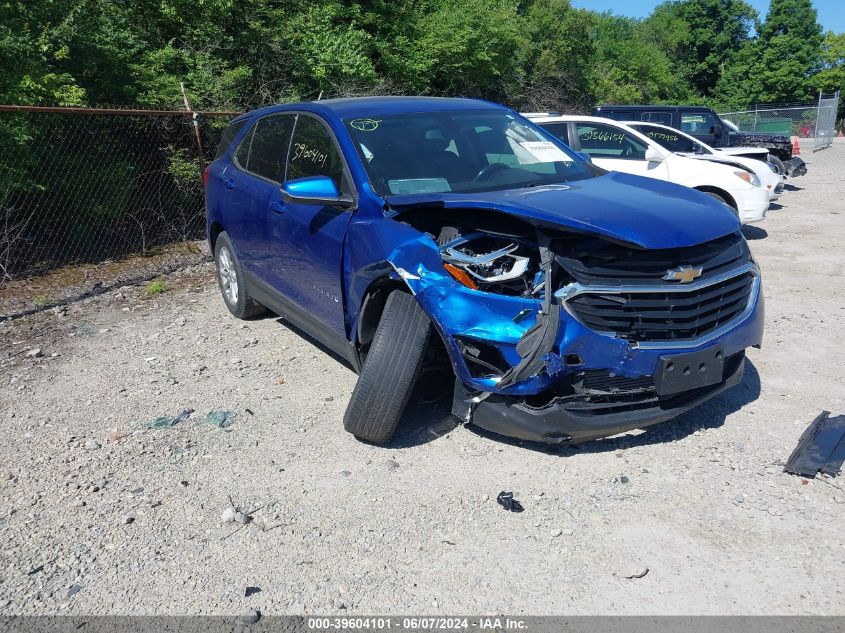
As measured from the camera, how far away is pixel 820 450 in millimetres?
3875

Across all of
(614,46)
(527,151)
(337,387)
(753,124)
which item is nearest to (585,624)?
(337,387)

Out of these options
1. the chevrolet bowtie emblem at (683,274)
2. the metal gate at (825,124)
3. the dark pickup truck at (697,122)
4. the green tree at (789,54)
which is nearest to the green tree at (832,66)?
the green tree at (789,54)

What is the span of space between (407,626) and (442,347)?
1.62m

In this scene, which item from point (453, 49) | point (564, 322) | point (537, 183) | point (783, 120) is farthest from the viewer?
point (783, 120)

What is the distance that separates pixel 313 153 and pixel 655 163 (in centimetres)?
670

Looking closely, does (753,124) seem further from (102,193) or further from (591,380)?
(591,380)

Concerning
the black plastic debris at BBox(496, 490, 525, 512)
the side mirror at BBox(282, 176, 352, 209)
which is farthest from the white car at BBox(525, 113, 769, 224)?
the black plastic debris at BBox(496, 490, 525, 512)

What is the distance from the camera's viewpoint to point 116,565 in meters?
3.36

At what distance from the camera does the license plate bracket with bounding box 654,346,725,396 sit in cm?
359

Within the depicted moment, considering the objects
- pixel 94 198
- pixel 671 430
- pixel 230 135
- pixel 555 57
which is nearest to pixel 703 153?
pixel 230 135

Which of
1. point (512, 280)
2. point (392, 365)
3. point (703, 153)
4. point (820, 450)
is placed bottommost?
point (820, 450)

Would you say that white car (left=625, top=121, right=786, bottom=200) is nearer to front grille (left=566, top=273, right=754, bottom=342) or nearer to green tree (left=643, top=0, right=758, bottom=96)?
front grille (left=566, top=273, right=754, bottom=342)

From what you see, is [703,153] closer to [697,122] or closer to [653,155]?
[653,155]

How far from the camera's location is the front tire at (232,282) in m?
6.43
